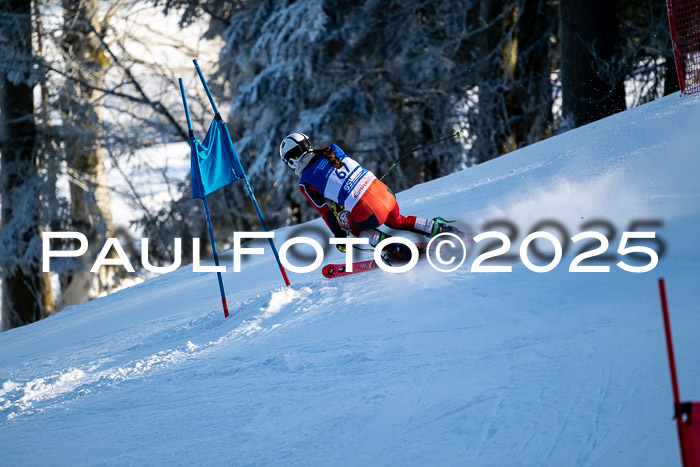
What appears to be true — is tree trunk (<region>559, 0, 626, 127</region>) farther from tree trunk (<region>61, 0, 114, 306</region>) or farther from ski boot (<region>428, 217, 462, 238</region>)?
tree trunk (<region>61, 0, 114, 306</region>)

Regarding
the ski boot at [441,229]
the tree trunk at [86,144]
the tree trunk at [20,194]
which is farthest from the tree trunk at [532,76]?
the tree trunk at [20,194]

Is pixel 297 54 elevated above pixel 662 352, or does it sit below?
above

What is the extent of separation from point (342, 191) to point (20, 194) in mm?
14535

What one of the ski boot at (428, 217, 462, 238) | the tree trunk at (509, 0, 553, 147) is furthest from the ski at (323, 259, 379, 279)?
the tree trunk at (509, 0, 553, 147)

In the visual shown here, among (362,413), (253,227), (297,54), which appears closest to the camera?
(362,413)

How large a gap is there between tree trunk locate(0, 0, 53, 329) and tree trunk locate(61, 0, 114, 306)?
923 mm

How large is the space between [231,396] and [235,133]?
52.6 ft

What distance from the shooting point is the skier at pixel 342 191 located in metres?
6.60

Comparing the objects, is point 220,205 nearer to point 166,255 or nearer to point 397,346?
point 166,255

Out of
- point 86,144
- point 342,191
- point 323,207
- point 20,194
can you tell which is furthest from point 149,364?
point 86,144

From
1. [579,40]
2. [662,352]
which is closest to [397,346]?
[662,352]

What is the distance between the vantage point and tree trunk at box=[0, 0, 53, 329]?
18.3 m

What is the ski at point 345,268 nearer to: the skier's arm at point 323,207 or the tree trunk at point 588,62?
the skier's arm at point 323,207

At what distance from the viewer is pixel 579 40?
13.0 m
